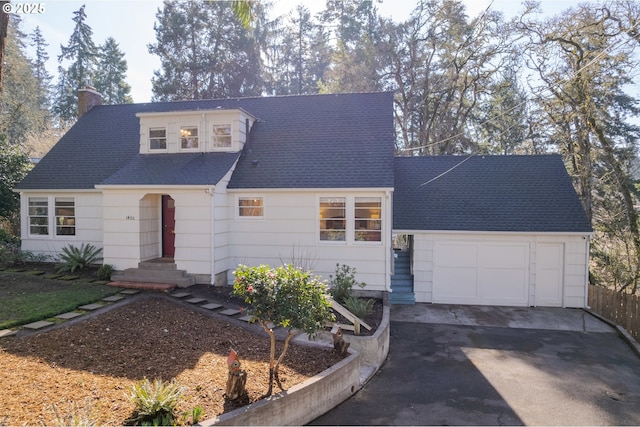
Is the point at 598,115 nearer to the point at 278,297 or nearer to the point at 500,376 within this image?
the point at 500,376

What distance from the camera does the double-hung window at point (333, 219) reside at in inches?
447

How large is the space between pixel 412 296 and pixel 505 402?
6182 millimetres

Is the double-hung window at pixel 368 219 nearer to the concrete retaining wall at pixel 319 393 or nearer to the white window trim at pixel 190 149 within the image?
the concrete retaining wall at pixel 319 393

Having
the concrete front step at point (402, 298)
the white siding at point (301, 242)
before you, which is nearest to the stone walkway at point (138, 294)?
the white siding at point (301, 242)

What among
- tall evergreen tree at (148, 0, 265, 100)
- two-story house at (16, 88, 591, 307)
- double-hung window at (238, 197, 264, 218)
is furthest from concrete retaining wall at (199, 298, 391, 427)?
tall evergreen tree at (148, 0, 265, 100)

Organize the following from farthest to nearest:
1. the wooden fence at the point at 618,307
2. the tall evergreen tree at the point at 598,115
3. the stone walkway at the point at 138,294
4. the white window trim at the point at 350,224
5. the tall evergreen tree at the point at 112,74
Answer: the tall evergreen tree at the point at 112,74 < the tall evergreen tree at the point at 598,115 < the white window trim at the point at 350,224 < the wooden fence at the point at 618,307 < the stone walkway at the point at 138,294

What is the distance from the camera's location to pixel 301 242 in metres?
11.6

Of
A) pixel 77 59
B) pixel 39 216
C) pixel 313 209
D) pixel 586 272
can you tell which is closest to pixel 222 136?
pixel 313 209

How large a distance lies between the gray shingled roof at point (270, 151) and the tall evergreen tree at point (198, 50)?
1350 centimetres

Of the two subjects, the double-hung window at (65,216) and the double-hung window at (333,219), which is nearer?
the double-hung window at (333,219)

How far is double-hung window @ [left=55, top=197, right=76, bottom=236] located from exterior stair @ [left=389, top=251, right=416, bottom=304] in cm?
1133

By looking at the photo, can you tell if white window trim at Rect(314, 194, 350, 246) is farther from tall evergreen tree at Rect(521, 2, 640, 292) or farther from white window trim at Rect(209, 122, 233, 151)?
tall evergreen tree at Rect(521, 2, 640, 292)

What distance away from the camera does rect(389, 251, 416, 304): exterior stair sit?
12203mm

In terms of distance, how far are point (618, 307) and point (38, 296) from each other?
15181mm
